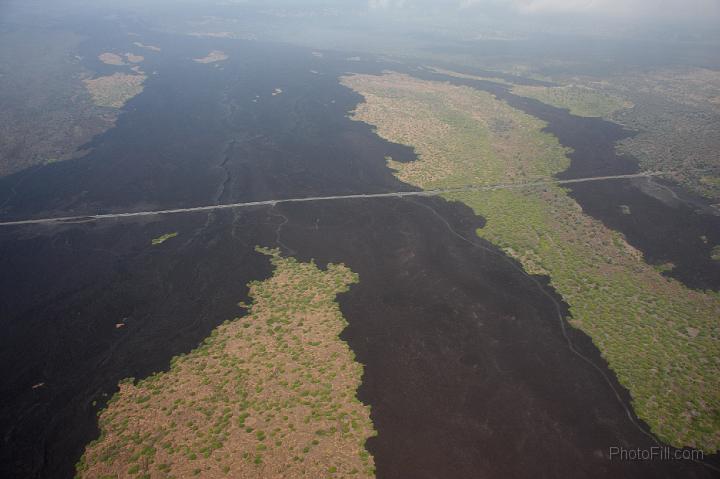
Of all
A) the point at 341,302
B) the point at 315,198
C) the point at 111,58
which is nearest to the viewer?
the point at 341,302

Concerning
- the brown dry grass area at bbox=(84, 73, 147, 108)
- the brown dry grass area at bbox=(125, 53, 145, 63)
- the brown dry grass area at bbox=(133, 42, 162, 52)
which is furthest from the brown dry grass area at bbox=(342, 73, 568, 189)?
the brown dry grass area at bbox=(133, 42, 162, 52)

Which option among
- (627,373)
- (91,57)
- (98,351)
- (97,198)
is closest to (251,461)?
(98,351)

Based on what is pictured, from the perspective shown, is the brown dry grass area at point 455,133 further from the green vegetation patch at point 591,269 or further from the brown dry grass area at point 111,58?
the brown dry grass area at point 111,58

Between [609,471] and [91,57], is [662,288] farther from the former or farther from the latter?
[91,57]

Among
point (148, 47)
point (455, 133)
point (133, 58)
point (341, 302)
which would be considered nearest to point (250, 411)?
point (341, 302)

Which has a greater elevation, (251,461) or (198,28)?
(198,28)

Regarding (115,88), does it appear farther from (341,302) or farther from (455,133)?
(341,302)
